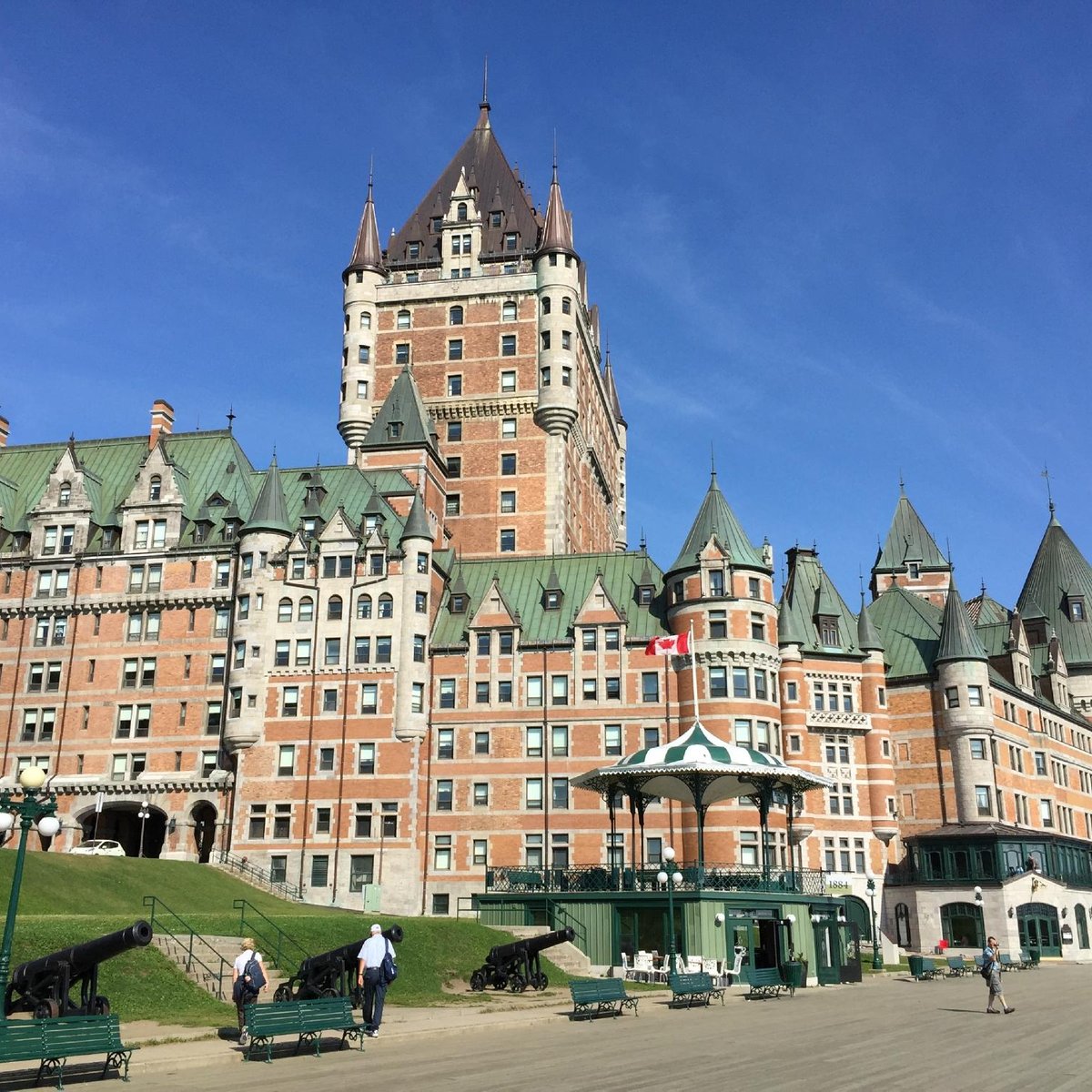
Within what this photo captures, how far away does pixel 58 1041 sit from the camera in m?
18.3

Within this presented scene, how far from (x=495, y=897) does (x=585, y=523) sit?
47.1 metres

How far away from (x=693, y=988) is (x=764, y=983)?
17.9 feet

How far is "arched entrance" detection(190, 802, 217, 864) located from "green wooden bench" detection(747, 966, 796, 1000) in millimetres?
37368

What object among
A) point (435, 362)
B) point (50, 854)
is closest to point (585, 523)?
point (435, 362)

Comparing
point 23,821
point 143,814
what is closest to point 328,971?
point 23,821

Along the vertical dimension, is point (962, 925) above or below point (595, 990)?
above

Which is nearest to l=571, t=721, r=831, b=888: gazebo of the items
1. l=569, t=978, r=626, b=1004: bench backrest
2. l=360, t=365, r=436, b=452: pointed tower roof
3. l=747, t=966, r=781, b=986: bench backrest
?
l=747, t=966, r=781, b=986: bench backrest

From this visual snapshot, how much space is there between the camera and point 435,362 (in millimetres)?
89000

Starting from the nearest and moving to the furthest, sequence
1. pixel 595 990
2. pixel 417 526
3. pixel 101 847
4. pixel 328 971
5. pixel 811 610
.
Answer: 1. pixel 328 971
2. pixel 595 990
3. pixel 101 847
4. pixel 417 526
5. pixel 811 610

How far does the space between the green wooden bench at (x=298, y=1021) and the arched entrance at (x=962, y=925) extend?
57.6 meters

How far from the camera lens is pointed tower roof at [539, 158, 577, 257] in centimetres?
8838

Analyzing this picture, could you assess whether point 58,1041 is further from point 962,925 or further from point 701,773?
point 962,925

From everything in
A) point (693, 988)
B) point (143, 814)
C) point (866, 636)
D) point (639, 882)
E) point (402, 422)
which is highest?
point (402, 422)

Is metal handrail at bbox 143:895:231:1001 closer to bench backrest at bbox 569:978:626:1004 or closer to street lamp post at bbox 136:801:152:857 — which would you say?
bench backrest at bbox 569:978:626:1004
